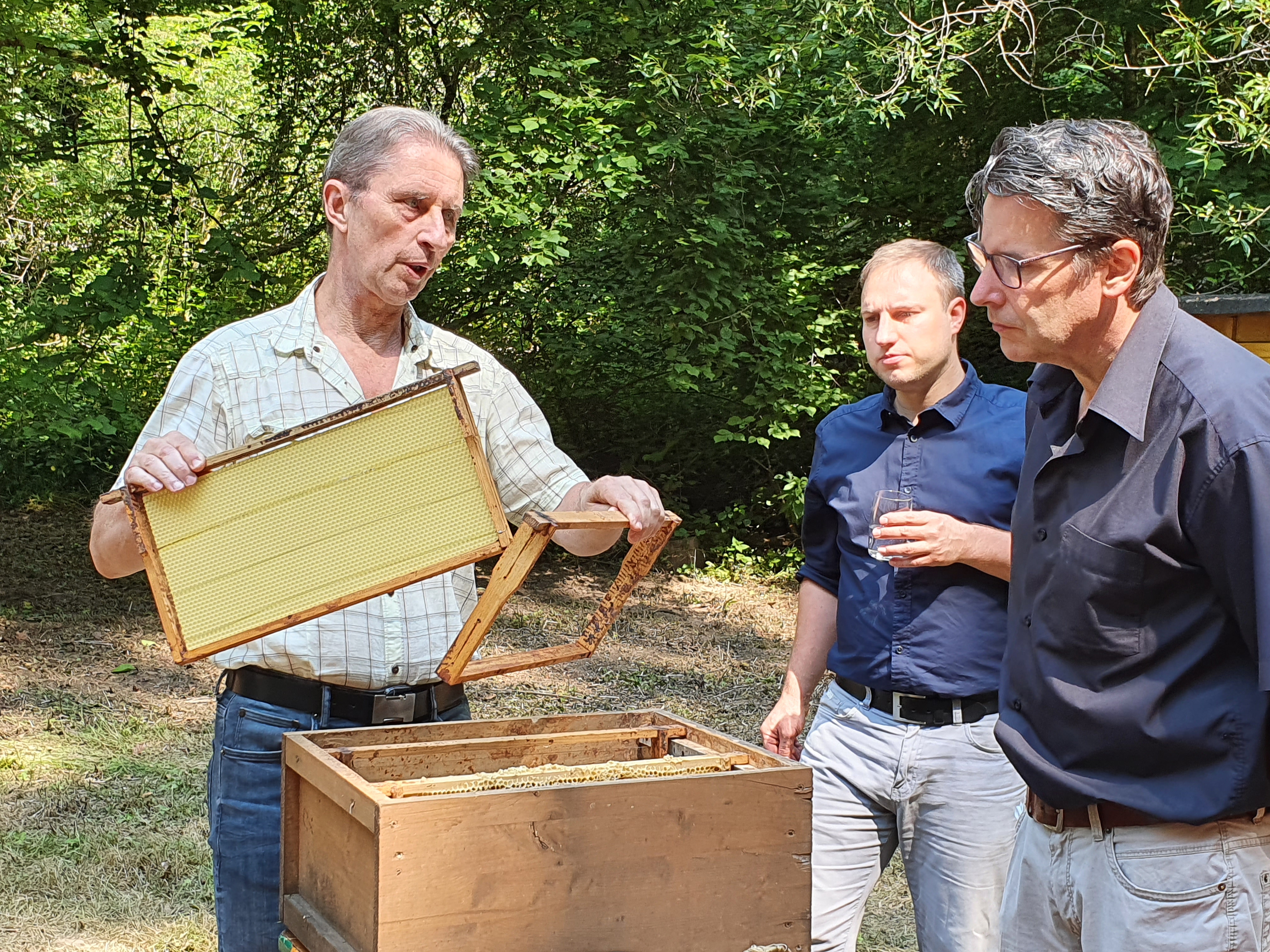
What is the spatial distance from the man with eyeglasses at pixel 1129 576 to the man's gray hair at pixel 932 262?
846 mm

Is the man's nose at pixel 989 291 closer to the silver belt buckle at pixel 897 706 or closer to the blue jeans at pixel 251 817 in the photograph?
the silver belt buckle at pixel 897 706

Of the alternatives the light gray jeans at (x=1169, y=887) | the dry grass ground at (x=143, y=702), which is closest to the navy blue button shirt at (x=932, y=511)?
the light gray jeans at (x=1169, y=887)

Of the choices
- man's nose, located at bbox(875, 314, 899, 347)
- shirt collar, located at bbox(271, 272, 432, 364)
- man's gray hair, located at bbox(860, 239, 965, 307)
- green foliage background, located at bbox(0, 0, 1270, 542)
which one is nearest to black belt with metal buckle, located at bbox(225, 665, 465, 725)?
shirt collar, located at bbox(271, 272, 432, 364)

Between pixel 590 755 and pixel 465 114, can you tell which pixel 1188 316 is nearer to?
pixel 590 755

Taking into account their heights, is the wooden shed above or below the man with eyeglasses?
above

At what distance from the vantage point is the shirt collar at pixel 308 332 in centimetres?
243

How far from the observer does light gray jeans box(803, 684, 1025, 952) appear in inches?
111

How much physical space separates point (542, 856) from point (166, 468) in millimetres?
914

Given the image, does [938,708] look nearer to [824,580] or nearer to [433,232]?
[824,580]

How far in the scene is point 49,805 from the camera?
539cm

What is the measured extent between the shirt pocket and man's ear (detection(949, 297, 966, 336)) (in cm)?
113

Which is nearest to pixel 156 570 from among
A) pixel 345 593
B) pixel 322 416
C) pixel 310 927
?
pixel 345 593

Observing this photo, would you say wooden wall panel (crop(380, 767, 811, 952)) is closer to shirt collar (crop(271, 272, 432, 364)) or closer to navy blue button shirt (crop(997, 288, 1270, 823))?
navy blue button shirt (crop(997, 288, 1270, 823))

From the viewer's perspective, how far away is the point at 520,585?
7.23 feet
